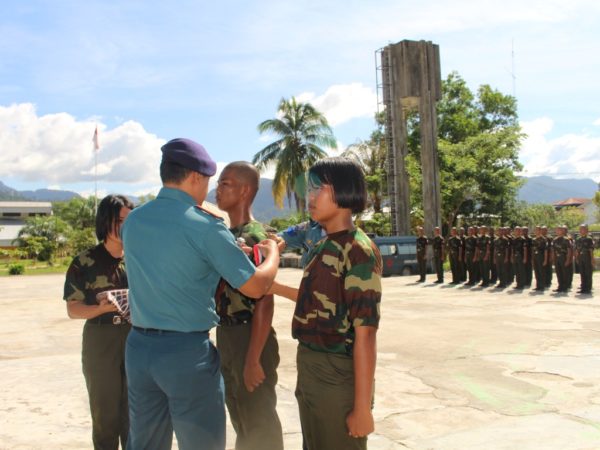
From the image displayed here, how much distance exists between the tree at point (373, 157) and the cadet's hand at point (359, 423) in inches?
1133

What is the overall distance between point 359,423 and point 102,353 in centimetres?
165

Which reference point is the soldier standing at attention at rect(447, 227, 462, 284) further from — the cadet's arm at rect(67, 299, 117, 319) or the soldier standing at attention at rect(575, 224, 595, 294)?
the cadet's arm at rect(67, 299, 117, 319)

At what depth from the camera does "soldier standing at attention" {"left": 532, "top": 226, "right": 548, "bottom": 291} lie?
14.2m

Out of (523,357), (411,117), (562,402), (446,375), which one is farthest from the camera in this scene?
(411,117)

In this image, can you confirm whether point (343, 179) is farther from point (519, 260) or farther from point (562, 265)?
point (519, 260)

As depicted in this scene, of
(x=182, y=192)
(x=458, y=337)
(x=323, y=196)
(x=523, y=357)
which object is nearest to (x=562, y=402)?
(x=523, y=357)

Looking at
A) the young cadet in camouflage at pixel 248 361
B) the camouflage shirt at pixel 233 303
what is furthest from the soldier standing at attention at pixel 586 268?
the camouflage shirt at pixel 233 303

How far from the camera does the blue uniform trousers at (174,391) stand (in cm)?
224

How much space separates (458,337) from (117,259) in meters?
5.71

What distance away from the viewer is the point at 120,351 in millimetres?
3252

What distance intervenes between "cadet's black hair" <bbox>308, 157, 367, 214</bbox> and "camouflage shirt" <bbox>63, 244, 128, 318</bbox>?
1542 millimetres

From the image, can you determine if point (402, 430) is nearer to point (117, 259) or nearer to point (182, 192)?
point (117, 259)

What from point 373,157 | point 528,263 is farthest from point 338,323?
point 373,157

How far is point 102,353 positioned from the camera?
3.21 meters
